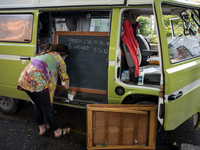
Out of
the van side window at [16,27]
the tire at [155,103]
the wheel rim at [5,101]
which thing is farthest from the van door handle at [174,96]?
the wheel rim at [5,101]

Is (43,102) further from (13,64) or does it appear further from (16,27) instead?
(16,27)

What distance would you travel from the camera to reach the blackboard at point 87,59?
3.87 metres

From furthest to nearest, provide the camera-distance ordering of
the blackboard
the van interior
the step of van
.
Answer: the blackboard < the van interior < the step of van

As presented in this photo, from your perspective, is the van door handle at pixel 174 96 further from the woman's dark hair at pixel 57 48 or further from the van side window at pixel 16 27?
the van side window at pixel 16 27

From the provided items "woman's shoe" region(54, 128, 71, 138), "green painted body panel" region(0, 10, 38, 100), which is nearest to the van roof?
"green painted body panel" region(0, 10, 38, 100)

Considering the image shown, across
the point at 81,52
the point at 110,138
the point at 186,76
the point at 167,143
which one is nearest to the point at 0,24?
the point at 81,52

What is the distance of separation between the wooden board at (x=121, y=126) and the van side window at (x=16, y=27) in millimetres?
1937

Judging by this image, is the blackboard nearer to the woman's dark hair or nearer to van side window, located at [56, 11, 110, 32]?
van side window, located at [56, 11, 110, 32]

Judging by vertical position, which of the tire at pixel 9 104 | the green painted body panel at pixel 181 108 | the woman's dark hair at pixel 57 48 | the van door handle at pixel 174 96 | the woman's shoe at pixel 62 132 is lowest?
the woman's shoe at pixel 62 132

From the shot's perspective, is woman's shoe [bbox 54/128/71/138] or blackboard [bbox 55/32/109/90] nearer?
woman's shoe [bbox 54/128/71/138]

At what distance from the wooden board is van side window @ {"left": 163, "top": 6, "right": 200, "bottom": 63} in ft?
2.80

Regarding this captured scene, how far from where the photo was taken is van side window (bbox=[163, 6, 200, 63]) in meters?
2.65

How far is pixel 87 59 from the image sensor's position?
4039mm

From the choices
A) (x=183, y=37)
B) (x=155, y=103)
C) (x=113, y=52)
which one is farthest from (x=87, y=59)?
(x=183, y=37)
